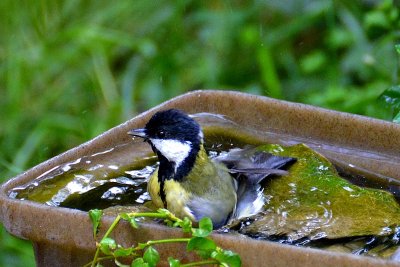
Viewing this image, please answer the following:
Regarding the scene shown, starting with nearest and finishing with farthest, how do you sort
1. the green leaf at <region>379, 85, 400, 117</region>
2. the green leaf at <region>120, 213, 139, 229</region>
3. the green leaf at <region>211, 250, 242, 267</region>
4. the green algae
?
the green leaf at <region>211, 250, 242, 267</region> < the green leaf at <region>120, 213, 139, 229</region> < the green algae < the green leaf at <region>379, 85, 400, 117</region>

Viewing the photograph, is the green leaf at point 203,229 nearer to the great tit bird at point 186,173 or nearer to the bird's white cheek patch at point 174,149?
the great tit bird at point 186,173

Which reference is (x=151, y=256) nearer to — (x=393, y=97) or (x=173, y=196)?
(x=173, y=196)

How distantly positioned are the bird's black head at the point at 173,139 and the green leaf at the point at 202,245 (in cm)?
65

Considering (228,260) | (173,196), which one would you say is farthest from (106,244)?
(173,196)

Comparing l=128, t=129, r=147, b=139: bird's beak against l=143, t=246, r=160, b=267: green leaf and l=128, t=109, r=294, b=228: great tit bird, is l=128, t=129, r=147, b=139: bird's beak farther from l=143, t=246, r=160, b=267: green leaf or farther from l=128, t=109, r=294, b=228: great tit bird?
l=143, t=246, r=160, b=267: green leaf

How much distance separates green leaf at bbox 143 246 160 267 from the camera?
172cm

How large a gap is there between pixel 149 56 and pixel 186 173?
241cm

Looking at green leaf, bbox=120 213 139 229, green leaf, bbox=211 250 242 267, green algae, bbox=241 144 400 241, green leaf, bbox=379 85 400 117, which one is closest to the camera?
green leaf, bbox=211 250 242 267

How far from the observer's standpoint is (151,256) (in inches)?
68.0

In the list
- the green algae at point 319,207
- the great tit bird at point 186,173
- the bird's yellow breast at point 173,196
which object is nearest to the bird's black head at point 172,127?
the great tit bird at point 186,173

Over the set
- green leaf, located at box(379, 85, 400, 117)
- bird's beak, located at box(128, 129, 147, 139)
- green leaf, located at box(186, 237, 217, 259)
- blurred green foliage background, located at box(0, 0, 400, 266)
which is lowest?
blurred green foliage background, located at box(0, 0, 400, 266)

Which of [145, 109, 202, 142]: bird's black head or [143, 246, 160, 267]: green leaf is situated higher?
[145, 109, 202, 142]: bird's black head

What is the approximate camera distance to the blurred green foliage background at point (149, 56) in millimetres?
4465

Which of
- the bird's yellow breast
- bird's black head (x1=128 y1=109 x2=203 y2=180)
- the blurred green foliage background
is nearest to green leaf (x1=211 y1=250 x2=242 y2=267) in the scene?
the bird's yellow breast
